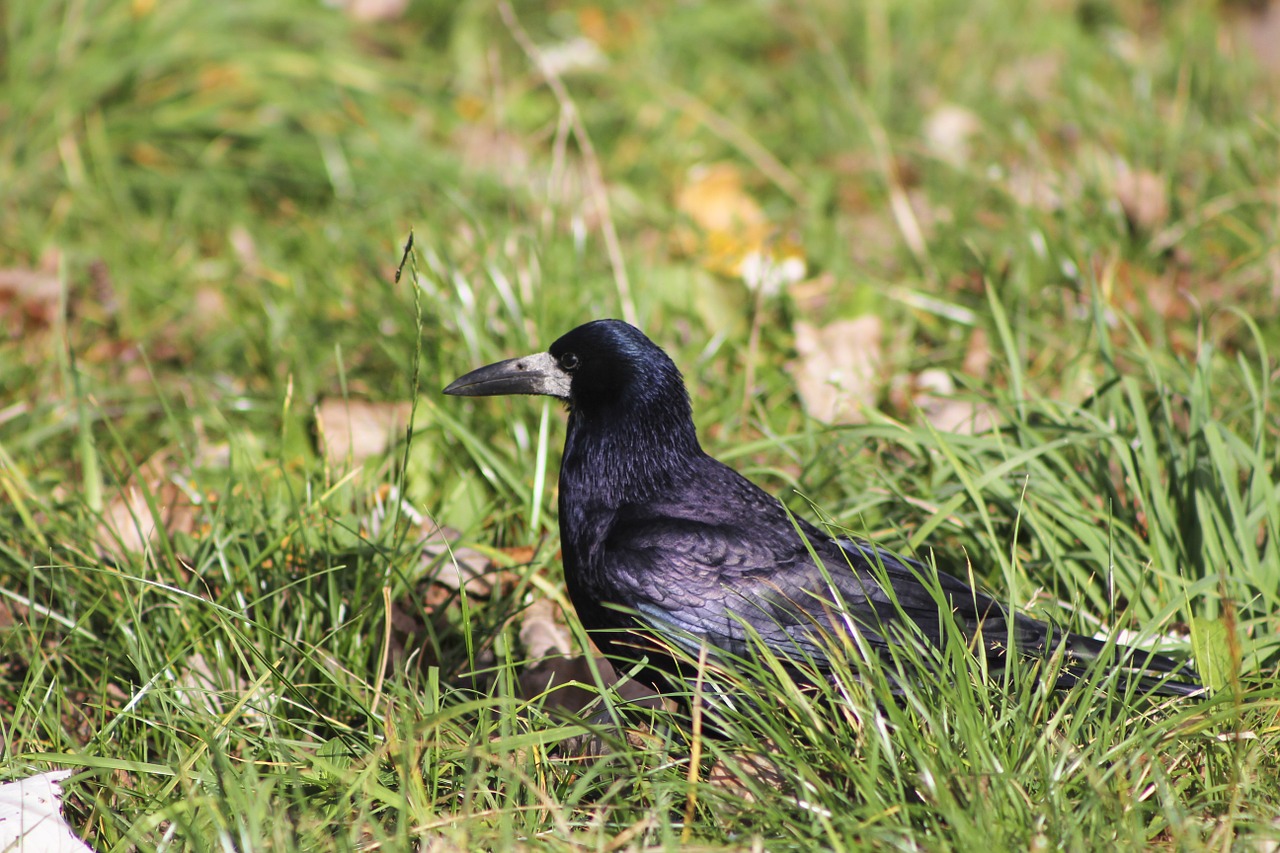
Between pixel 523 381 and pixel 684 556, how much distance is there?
66 cm

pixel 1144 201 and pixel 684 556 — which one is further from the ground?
pixel 1144 201

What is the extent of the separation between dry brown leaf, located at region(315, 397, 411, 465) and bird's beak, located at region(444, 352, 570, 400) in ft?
1.78

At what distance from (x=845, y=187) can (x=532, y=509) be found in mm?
2596

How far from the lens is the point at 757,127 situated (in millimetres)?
5680

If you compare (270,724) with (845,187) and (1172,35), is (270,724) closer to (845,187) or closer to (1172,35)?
(845,187)

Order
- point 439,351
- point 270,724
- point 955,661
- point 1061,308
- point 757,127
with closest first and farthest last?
point 955,661
point 270,724
point 439,351
point 1061,308
point 757,127

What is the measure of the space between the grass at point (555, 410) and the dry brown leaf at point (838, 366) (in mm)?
86

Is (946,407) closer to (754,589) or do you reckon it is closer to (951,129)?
(754,589)

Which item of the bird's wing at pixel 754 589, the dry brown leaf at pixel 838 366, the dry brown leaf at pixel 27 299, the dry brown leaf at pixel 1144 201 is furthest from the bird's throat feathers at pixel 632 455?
the dry brown leaf at pixel 27 299

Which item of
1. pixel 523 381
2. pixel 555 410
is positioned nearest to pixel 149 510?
pixel 523 381

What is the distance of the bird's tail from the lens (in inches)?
97.1

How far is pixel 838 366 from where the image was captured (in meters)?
3.91

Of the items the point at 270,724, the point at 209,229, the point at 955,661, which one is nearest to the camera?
→ the point at 955,661

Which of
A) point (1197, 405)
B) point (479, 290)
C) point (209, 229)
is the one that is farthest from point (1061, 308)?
point (209, 229)
